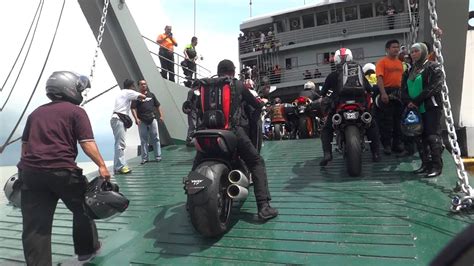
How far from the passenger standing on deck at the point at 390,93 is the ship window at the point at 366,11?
71.7 feet

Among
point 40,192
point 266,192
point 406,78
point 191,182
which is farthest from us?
point 406,78

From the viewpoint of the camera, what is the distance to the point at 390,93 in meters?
5.80

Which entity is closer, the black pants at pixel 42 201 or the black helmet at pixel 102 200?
the black pants at pixel 42 201

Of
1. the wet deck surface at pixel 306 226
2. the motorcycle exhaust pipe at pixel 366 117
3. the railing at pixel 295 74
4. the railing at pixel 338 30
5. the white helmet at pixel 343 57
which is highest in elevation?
the railing at pixel 338 30

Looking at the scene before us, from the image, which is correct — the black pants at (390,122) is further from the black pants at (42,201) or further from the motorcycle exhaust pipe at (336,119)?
the black pants at (42,201)

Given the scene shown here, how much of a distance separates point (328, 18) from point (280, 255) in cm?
2530

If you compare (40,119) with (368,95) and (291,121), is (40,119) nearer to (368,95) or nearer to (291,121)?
(368,95)

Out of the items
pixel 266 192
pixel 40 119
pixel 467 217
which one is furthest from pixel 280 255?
pixel 40 119

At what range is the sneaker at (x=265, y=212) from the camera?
3898mm

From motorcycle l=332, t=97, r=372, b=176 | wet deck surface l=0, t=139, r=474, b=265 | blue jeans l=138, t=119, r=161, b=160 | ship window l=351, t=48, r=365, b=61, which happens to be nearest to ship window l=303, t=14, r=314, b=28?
ship window l=351, t=48, r=365, b=61

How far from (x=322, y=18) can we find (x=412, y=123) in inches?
945

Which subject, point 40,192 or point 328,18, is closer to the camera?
point 40,192

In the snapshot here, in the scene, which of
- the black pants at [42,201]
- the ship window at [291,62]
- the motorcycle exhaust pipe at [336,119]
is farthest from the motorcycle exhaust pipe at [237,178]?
the ship window at [291,62]

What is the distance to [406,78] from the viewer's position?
16.2ft
